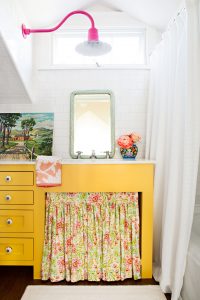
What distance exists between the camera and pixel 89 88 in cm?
304

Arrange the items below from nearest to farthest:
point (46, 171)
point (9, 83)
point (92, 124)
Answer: point (46, 171), point (9, 83), point (92, 124)

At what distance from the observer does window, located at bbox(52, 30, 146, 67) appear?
314 centimetres

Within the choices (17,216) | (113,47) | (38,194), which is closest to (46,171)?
(38,194)

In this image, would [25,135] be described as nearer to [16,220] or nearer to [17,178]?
[17,178]

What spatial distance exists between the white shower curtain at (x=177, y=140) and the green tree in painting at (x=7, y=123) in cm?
153

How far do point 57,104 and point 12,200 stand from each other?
1.17 meters

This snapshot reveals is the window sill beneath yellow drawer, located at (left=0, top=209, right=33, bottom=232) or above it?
→ above

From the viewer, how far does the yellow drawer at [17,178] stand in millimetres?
2428

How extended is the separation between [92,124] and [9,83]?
934 mm

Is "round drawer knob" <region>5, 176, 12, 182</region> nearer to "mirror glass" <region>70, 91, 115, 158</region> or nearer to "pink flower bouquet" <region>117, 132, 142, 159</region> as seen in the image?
"mirror glass" <region>70, 91, 115, 158</region>

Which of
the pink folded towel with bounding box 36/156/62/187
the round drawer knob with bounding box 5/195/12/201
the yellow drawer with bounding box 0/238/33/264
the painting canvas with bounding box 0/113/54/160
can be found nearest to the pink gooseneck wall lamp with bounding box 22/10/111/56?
the pink folded towel with bounding box 36/156/62/187

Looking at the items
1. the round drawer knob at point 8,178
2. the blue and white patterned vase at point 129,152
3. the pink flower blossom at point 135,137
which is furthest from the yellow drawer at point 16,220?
the pink flower blossom at point 135,137

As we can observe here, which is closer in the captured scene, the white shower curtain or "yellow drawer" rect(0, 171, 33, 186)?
the white shower curtain

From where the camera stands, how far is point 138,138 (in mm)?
2818
